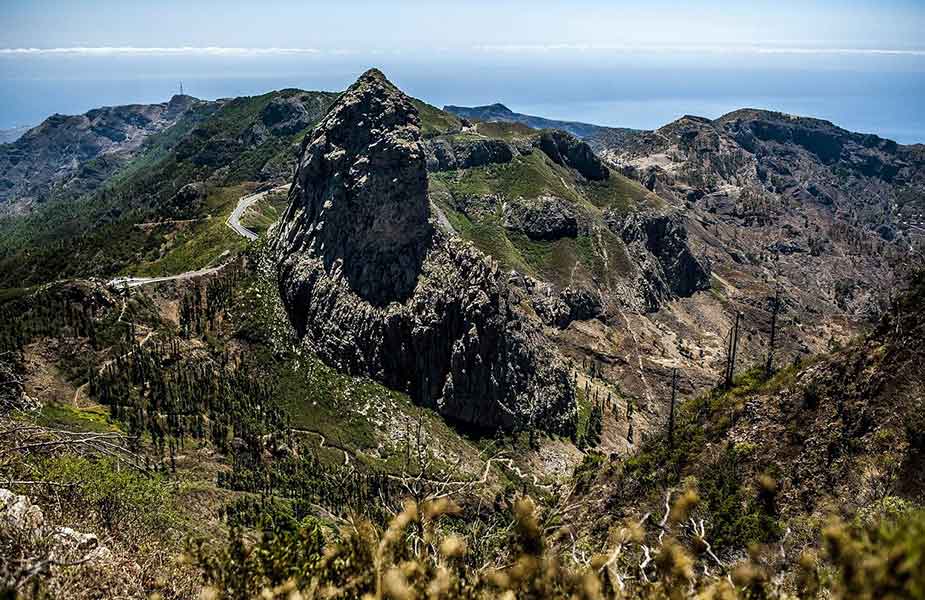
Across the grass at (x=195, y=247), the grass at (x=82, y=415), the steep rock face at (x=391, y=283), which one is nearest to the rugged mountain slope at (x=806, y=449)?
the grass at (x=82, y=415)

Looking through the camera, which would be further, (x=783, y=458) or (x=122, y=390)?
(x=122, y=390)

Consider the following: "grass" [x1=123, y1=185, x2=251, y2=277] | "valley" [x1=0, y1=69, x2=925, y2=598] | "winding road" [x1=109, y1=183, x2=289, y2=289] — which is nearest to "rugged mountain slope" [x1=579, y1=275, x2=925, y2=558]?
"valley" [x1=0, y1=69, x2=925, y2=598]

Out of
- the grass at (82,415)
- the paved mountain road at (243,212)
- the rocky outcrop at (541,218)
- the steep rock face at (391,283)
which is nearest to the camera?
the grass at (82,415)

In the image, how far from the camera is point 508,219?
189 meters

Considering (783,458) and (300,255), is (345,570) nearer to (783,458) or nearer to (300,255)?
(783,458)

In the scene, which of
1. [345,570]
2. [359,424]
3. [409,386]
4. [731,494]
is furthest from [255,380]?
[345,570]

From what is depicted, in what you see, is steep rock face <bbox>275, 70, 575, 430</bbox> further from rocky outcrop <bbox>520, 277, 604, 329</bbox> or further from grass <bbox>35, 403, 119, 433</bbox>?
rocky outcrop <bbox>520, 277, 604, 329</bbox>

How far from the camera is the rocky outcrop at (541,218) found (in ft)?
609

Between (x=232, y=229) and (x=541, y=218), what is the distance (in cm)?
9785

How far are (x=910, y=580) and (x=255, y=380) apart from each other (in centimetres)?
9012

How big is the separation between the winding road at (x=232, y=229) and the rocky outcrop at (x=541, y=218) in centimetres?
7096

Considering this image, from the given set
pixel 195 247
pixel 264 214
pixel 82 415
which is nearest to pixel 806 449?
pixel 82 415

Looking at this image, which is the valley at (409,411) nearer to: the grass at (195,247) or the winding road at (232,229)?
the grass at (195,247)

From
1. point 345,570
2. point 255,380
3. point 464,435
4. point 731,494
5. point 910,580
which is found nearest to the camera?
point 910,580
